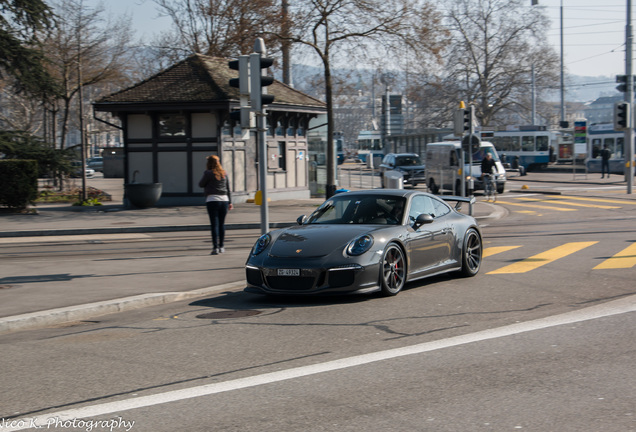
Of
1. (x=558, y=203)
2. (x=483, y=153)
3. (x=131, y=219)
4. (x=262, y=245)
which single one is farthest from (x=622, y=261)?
(x=483, y=153)

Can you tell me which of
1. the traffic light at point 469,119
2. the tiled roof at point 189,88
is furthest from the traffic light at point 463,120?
the tiled roof at point 189,88

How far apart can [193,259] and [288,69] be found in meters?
18.3

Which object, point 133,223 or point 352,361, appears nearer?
point 352,361

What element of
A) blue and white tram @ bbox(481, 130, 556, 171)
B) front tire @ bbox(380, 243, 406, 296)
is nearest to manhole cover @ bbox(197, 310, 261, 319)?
front tire @ bbox(380, 243, 406, 296)

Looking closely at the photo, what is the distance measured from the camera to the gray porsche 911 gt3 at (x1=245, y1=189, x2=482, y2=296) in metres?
8.87

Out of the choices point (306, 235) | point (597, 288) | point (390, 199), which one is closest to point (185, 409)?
point (306, 235)

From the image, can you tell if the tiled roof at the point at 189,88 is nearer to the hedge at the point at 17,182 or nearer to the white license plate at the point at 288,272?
the hedge at the point at 17,182

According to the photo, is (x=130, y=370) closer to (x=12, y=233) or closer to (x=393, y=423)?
(x=393, y=423)

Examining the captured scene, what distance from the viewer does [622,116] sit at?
32250mm

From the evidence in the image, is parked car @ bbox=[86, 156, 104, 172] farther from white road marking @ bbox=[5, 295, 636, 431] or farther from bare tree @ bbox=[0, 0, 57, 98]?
white road marking @ bbox=[5, 295, 636, 431]

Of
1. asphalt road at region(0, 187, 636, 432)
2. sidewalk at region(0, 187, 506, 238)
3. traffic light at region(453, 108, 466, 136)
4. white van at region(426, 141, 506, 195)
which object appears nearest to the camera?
asphalt road at region(0, 187, 636, 432)

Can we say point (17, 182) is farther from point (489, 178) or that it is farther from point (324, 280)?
point (489, 178)

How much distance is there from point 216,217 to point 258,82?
312 centimetres

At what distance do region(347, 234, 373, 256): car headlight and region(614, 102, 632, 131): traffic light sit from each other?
26.3 meters
